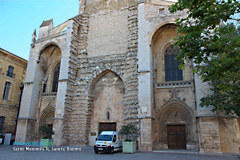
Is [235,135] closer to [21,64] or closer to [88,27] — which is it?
[88,27]

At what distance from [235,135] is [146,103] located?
6175mm

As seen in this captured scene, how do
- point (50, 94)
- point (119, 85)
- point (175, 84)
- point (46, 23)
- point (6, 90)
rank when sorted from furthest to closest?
point (6, 90) → point (46, 23) → point (50, 94) → point (119, 85) → point (175, 84)

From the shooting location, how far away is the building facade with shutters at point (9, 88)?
890 inches

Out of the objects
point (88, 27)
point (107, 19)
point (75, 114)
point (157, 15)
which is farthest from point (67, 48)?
point (157, 15)

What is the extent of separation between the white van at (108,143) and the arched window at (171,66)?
650cm

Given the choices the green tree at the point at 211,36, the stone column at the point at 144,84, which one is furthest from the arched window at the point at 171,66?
the green tree at the point at 211,36

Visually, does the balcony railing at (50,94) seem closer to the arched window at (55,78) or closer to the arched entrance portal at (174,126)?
the arched window at (55,78)

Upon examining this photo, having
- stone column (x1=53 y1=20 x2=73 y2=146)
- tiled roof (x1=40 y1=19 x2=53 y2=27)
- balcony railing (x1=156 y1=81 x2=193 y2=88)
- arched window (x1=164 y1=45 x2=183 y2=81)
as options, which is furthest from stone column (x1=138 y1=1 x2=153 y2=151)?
tiled roof (x1=40 y1=19 x2=53 y2=27)

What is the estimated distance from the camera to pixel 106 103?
58.3ft

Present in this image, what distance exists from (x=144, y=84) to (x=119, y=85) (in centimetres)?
341

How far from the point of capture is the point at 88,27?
20484 mm

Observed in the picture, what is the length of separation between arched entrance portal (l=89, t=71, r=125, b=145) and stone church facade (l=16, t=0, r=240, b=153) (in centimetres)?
9

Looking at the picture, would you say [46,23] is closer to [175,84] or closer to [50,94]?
[50,94]

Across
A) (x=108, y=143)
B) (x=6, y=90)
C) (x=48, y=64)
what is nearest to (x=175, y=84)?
(x=108, y=143)
